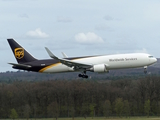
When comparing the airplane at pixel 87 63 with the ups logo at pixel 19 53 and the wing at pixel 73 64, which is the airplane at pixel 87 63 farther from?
the ups logo at pixel 19 53

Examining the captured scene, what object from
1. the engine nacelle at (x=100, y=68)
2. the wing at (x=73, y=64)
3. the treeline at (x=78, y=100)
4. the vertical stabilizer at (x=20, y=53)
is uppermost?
the vertical stabilizer at (x=20, y=53)

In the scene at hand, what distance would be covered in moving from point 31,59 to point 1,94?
81.8 metres

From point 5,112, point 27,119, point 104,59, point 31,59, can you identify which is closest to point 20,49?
point 31,59

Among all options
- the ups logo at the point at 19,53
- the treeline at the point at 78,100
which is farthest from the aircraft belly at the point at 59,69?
the treeline at the point at 78,100

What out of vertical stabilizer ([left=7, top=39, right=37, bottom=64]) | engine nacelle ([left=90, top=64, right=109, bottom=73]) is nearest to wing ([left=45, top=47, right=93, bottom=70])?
engine nacelle ([left=90, top=64, right=109, bottom=73])

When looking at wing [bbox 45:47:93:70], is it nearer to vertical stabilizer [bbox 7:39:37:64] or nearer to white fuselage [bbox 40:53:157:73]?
white fuselage [bbox 40:53:157:73]

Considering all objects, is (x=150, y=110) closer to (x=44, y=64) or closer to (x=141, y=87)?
(x=141, y=87)

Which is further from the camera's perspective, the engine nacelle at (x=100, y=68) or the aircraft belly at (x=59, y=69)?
the aircraft belly at (x=59, y=69)

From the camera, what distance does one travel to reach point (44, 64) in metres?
80.7

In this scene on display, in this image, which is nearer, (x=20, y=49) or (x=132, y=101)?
(x=20, y=49)

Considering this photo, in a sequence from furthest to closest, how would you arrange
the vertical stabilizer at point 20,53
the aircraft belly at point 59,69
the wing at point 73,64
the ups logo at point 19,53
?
the ups logo at point 19,53, the vertical stabilizer at point 20,53, the aircraft belly at point 59,69, the wing at point 73,64

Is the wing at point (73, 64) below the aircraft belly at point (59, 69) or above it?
above

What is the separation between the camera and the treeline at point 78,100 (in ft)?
494

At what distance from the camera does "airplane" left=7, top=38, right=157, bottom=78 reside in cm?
7675
